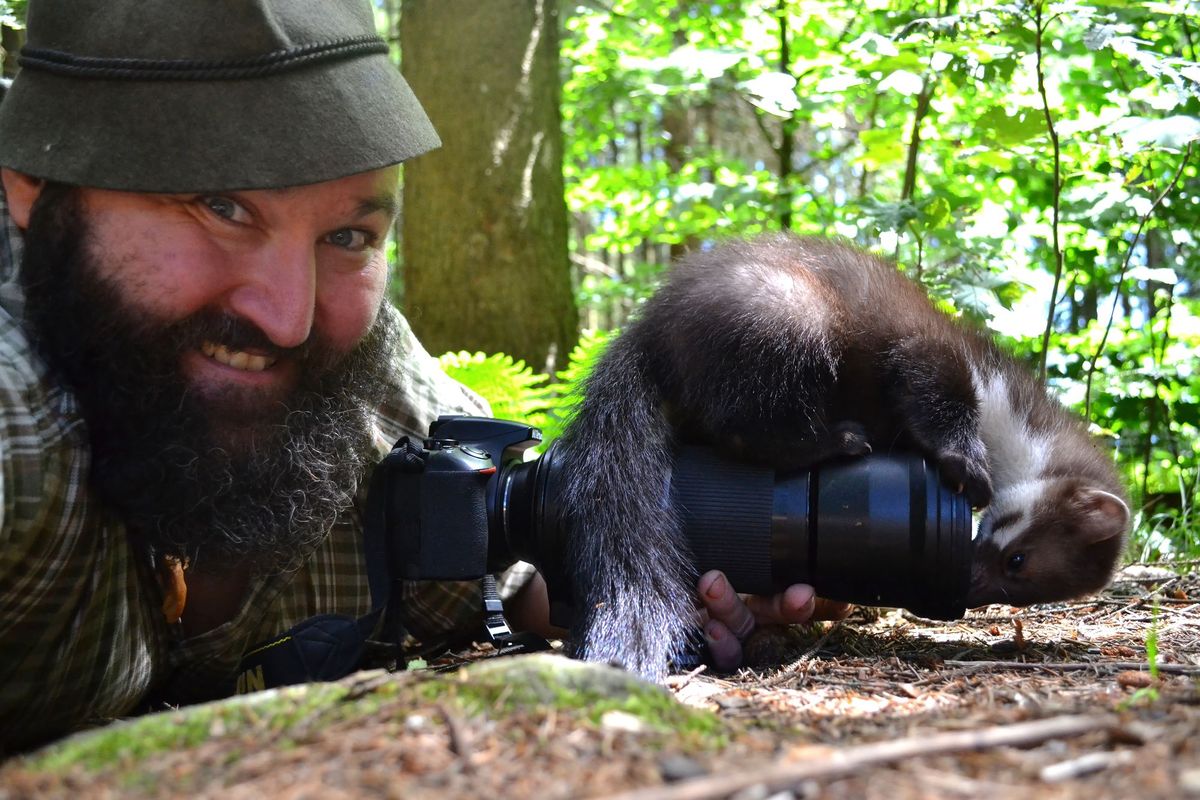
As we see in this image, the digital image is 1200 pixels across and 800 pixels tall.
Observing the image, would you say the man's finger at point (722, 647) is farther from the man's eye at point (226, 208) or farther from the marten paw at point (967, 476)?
the man's eye at point (226, 208)

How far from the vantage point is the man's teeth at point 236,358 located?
2.14 m

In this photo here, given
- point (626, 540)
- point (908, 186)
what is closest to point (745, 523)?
point (626, 540)

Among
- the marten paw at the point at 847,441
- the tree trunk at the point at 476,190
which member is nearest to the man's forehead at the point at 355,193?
the marten paw at the point at 847,441

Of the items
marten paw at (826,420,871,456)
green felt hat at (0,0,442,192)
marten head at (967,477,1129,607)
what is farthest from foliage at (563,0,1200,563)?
green felt hat at (0,0,442,192)

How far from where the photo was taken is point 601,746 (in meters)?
1.19

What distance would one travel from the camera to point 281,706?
1.34 m

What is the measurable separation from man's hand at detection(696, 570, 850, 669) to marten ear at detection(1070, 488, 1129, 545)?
1.04 metres

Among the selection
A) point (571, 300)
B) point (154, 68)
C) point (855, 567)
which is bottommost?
point (855, 567)

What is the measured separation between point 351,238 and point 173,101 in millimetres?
480

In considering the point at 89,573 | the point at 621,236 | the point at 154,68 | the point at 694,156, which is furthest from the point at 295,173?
the point at 694,156

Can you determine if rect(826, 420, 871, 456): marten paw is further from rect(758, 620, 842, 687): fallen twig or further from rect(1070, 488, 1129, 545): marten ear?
rect(1070, 488, 1129, 545): marten ear

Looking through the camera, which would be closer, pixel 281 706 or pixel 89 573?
pixel 281 706

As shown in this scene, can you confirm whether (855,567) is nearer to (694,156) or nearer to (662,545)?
(662,545)

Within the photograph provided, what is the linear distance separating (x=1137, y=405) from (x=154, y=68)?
416 cm
